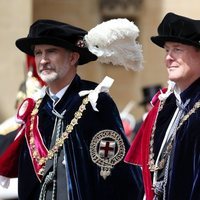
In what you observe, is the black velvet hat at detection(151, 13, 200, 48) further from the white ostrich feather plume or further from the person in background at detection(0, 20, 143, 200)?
the person in background at detection(0, 20, 143, 200)

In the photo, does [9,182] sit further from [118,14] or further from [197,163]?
[118,14]

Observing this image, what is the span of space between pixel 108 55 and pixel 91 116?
397 mm

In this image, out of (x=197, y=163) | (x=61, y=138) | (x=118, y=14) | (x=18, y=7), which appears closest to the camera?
(x=197, y=163)

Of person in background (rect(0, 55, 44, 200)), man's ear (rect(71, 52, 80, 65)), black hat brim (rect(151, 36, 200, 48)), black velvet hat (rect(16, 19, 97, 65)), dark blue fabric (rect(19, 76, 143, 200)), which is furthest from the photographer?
person in background (rect(0, 55, 44, 200))

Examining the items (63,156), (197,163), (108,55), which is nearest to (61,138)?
(63,156)

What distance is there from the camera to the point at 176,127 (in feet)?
19.8

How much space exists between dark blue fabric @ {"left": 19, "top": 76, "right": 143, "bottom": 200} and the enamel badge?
0.03 meters

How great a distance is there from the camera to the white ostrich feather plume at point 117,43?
21.7 ft

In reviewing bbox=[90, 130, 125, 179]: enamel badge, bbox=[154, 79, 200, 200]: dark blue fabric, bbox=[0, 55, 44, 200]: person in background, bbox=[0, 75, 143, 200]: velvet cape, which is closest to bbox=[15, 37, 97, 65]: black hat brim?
bbox=[0, 75, 143, 200]: velvet cape

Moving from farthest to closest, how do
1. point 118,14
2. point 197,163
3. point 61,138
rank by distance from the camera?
point 118,14
point 61,138
point 197,163

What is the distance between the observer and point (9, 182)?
7.08m

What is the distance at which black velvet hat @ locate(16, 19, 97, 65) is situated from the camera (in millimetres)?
6653

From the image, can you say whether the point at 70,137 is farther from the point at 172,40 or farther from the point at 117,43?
the point at 172,40

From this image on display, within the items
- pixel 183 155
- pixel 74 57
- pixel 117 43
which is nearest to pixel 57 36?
pixel 74 57
